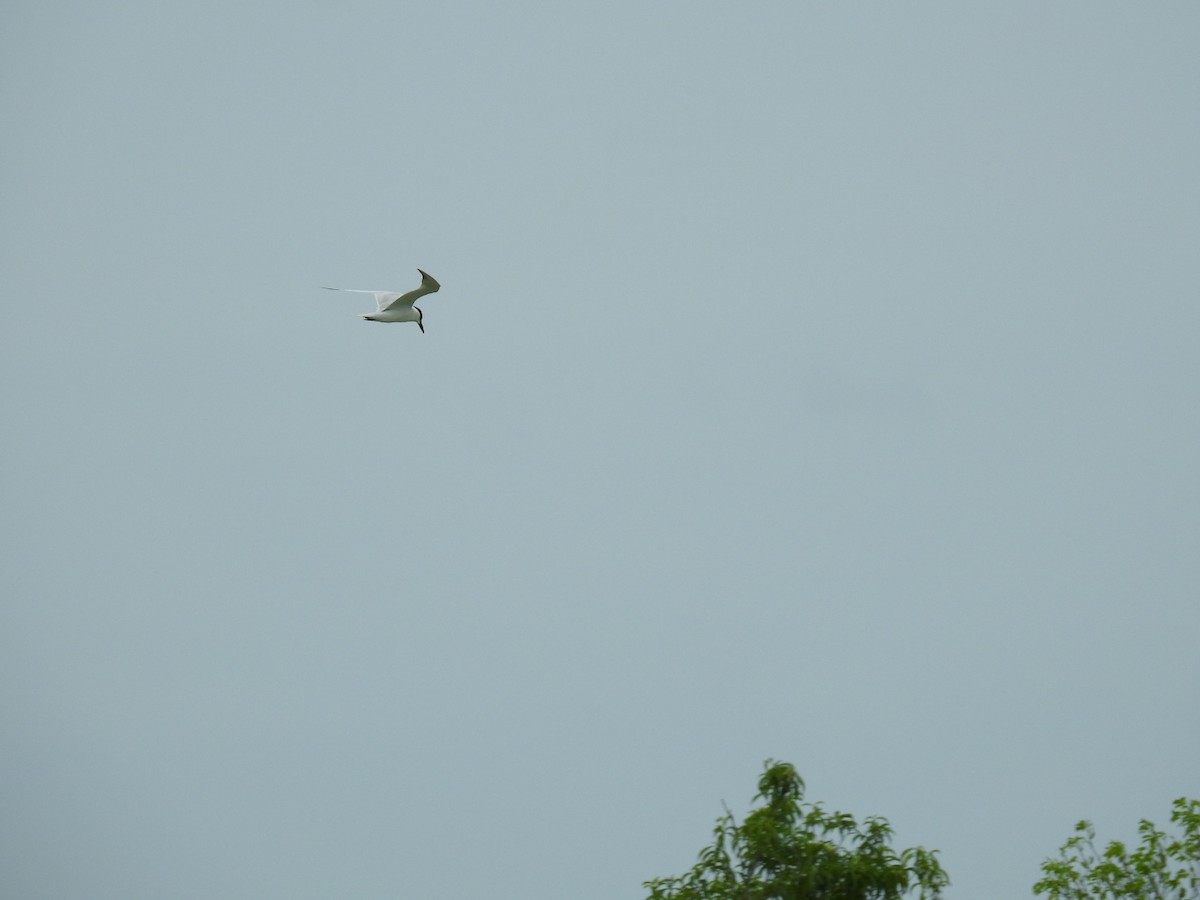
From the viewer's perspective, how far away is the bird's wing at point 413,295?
2604 centimetres

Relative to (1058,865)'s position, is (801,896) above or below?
below

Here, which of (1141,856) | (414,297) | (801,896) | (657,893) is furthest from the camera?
(414,297)

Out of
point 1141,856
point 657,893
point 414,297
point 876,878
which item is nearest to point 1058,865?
point 1141,856

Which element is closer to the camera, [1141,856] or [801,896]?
[801,896]

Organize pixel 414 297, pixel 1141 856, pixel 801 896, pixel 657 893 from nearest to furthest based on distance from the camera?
pixel 801 896 < pixel 657 893 < pixel 1141 856 < pixel 414 297

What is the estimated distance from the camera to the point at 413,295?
27.3 metres

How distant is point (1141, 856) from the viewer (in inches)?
781

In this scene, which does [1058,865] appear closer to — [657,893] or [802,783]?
[802,783]

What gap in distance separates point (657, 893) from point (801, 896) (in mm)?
1978

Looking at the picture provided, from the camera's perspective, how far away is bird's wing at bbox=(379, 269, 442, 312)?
2604 cm

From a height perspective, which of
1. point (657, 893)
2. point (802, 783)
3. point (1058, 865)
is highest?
point (1058, 865)

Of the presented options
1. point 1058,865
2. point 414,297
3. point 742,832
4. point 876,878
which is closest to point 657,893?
point 742,832

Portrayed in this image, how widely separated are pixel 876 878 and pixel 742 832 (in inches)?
64.5

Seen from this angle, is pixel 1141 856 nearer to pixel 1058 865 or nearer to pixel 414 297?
pixel 1058 865
